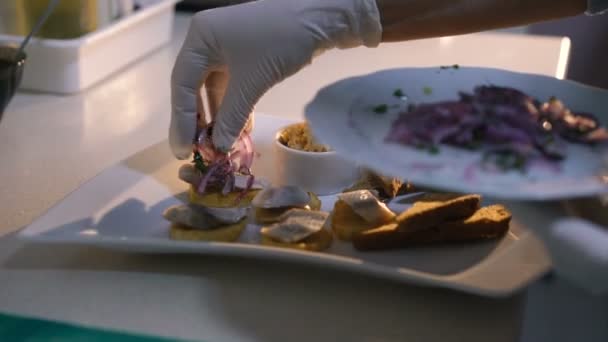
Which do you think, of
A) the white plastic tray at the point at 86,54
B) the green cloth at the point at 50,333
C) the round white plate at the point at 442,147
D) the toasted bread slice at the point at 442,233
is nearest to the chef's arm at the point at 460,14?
the round white plate at the point at 442,147

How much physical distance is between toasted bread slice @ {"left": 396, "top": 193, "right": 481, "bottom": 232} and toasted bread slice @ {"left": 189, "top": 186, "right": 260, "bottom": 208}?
20cm

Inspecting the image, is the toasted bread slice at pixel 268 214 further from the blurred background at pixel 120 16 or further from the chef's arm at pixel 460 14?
the blurred background at pixel 120 16

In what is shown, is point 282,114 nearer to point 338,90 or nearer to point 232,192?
point 232,192

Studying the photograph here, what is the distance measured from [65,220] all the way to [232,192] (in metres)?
0.21

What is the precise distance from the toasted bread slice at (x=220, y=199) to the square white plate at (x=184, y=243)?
0.03m

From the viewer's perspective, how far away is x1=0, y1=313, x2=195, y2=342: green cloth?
626 mm

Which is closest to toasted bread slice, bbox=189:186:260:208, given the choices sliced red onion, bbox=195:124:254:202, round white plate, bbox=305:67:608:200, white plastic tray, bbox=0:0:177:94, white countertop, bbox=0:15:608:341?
sliced red onion, bbox=195:124:254:202

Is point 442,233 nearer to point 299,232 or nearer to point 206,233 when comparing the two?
point 299,232

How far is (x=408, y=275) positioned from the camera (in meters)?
0.64

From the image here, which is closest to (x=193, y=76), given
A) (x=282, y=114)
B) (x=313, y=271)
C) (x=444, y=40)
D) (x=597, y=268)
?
(x=313, y=271)

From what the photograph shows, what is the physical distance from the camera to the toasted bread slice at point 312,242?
0.71m

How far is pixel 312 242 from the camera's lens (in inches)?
28.7

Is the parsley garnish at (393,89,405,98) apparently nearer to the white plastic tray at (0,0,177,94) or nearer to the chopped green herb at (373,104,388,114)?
the chopped green herb at (373,104,388,114)

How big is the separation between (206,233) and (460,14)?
1.31 feet
